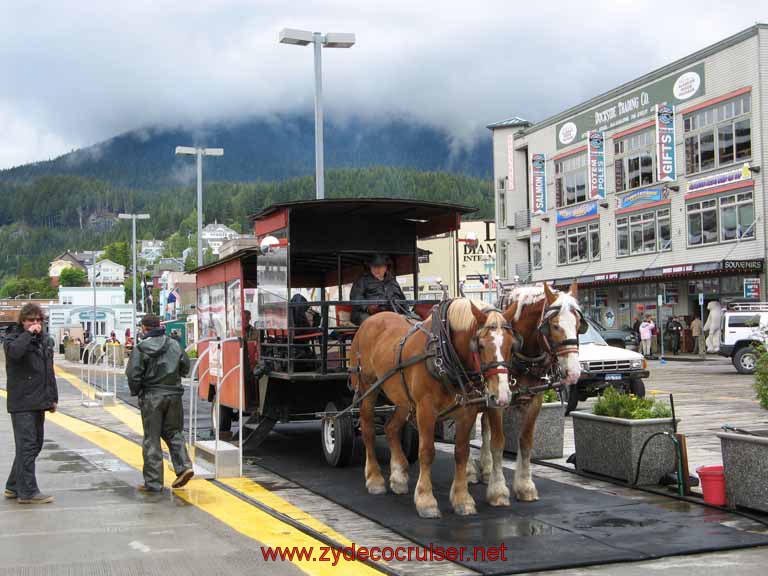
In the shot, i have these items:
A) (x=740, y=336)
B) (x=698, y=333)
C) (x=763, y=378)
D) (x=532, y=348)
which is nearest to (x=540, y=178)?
(x=698, y=333)

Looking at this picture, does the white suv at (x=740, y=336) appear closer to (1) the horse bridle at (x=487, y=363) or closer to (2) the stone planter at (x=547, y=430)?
(2) the stone planter at (x=547, y=430)

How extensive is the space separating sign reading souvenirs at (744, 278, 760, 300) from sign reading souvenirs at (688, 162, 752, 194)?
426 cm

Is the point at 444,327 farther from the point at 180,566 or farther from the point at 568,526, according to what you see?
the point at 180,566

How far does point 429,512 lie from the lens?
841cm

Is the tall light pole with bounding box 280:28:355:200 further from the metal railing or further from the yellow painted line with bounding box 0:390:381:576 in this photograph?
the metal railing

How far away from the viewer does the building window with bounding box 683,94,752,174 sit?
38938 mm

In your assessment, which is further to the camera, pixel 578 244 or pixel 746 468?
pixel 578 244

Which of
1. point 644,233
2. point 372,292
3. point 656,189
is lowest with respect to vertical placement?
point 372,292

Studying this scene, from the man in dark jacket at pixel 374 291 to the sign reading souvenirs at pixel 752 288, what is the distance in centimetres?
2895

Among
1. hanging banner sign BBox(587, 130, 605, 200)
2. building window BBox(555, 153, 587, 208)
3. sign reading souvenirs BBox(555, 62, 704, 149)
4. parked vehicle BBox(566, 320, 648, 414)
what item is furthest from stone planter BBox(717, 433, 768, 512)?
building window BBox(555, 153, 587, 208)

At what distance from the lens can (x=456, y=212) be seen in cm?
1284

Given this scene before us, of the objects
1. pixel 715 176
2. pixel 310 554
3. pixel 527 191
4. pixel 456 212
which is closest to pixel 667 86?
pixel 715 176

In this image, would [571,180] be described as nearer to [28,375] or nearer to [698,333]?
[698,333]

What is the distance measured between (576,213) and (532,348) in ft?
142
